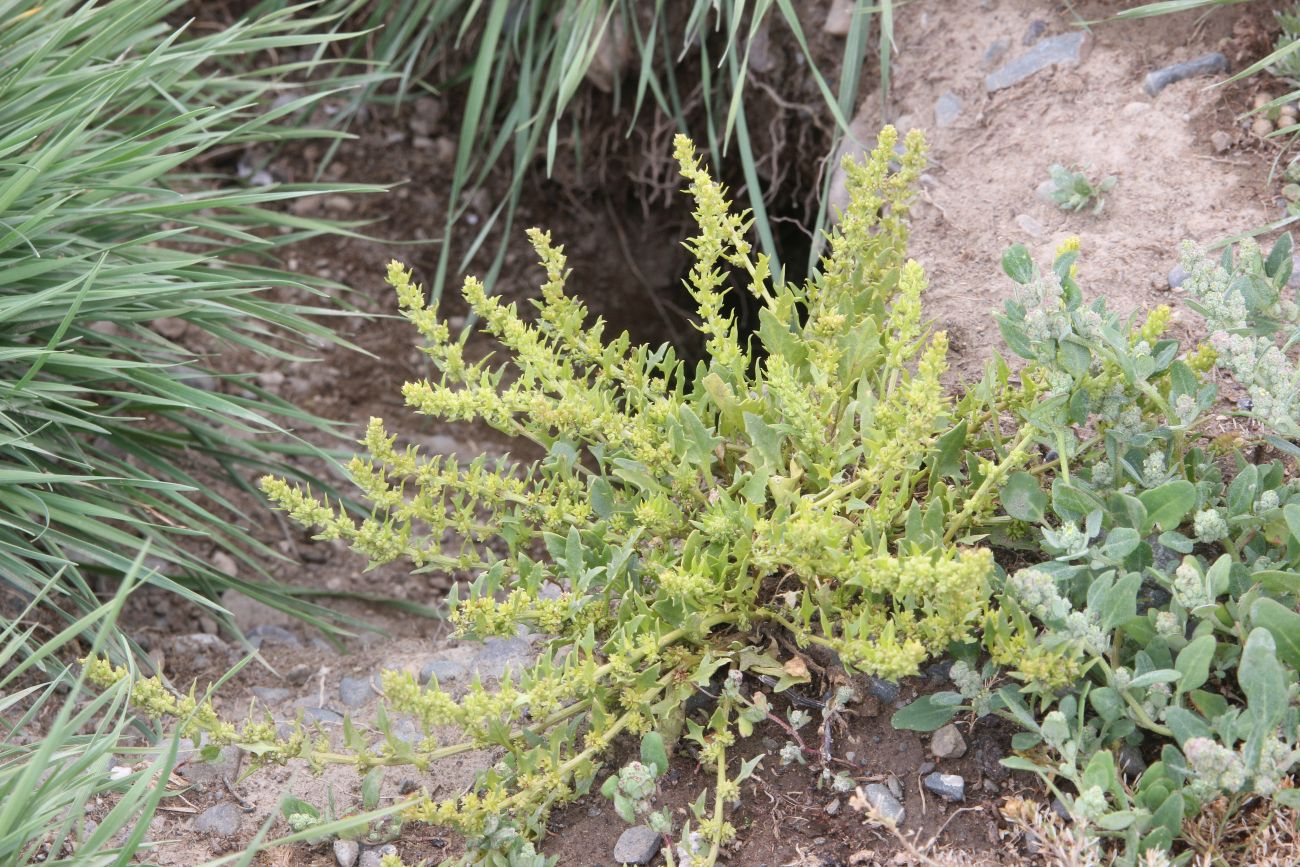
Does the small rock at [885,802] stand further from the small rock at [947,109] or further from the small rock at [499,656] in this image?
the small rock at [947,109]

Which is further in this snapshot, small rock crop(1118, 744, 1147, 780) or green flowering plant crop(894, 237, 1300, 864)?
small rock crop(1118, 744, 1147, 780)

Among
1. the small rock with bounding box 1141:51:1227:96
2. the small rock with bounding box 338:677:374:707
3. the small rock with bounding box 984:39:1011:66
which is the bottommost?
the small rock with bounding box 338:677:374:707

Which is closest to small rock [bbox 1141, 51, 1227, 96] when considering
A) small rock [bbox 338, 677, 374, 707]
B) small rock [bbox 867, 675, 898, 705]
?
small rock [bbox 867, 675, 898, 705]

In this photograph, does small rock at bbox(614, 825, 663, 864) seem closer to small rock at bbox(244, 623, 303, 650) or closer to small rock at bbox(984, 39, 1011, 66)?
small rock at bbox(244, 623, 303, 650)

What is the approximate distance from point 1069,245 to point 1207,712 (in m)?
0.61

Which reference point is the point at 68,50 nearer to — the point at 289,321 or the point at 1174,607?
the point at 289,321

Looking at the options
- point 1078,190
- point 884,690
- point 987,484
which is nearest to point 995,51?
point 1078,190

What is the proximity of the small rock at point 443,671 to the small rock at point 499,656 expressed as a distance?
31mm

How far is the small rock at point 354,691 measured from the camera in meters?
2.14

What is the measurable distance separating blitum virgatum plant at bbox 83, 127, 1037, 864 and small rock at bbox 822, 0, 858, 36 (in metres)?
1.06

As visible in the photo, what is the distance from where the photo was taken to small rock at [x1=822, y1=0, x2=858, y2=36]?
2.75 m

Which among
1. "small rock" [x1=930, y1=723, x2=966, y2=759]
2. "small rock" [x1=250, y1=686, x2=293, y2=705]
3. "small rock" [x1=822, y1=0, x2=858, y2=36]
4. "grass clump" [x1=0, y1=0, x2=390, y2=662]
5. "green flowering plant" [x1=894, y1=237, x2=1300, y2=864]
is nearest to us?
A: "green flowering plant" [x1=894, y1=237, x2=1300, y2=864]

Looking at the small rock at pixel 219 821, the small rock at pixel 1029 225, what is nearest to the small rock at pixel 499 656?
the small rock at pixel 219 821

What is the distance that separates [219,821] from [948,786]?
103cm
